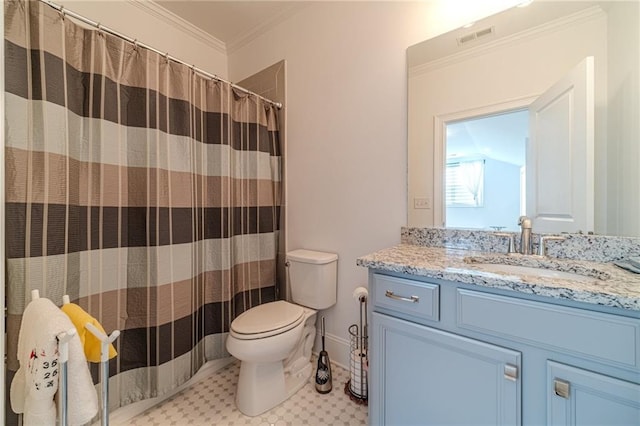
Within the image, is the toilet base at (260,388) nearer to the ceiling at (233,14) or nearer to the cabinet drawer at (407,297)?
the cabinet drawer at (407,297)

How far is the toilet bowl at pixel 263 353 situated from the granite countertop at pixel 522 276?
63 cm

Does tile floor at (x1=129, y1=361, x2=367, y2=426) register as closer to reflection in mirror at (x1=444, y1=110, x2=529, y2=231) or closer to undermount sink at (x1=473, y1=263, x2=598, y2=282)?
undermount sink at (x1=473, y1=263, x2=598, y2=282)

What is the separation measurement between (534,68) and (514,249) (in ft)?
2.56

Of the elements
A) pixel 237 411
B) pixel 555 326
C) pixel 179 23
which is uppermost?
pixel 179 23

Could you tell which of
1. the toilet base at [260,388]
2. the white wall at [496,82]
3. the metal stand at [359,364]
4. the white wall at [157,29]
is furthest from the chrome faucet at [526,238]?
the white wall at [157,29]

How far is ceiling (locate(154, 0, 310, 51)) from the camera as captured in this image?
177 cm

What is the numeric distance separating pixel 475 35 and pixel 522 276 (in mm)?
1120

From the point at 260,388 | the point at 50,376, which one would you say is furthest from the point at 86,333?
the point at 260,388

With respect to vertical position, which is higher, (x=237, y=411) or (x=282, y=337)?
(x=282, y=337)

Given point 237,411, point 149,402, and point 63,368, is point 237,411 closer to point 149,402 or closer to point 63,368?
point 149,402

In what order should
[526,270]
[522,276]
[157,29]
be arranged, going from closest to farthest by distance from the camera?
[522,276], [526,270], [157,29]

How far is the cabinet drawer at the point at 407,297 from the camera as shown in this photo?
2.87ft

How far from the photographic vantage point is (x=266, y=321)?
134cm

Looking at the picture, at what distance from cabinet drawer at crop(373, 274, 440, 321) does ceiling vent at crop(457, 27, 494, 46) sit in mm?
1168
